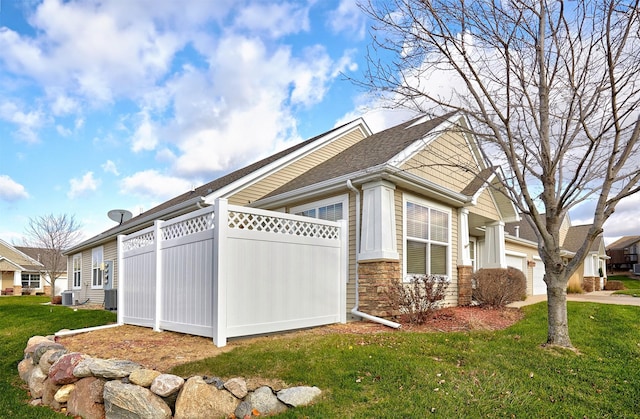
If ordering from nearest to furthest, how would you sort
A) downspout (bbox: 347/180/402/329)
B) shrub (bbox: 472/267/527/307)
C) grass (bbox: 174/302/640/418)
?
grass (bbox: 174/302/640/418) → downspout (bbox: 347/180/402/329) → shrub (bbox: 472/267/527/307)

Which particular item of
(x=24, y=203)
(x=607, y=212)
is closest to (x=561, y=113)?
(x=607, y=212)

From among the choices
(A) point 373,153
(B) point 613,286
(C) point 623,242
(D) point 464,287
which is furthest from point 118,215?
(C) point 623,242

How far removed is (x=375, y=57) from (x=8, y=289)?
3973 cm

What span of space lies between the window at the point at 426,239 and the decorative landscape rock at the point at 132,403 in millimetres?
5963

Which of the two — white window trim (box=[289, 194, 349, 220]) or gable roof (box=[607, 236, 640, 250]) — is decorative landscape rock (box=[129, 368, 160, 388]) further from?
gable roof (box=[607, 236, 640, 250])

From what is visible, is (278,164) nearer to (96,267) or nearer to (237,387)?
(237,387)

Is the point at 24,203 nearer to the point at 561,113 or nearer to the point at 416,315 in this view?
the point at 416,315

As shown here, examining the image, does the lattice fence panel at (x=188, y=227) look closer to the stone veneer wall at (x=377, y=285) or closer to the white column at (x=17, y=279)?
the stone veneer wall at (x=377, y=285)

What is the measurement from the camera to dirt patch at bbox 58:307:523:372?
5617 mm

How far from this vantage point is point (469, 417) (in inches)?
151

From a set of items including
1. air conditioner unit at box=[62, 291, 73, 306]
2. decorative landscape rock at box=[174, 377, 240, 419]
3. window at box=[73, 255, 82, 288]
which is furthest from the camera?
window at box=[73, 255, 82, 288]

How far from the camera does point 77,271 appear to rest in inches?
870

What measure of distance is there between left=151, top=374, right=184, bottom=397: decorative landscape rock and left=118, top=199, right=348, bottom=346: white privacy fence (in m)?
1.47

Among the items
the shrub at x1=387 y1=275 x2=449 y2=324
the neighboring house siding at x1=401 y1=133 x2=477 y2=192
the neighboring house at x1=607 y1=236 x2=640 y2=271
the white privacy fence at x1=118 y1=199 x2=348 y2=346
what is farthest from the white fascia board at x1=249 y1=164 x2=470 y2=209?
the neighboring house at x1=607 y1=236 x2=640 y2=271
